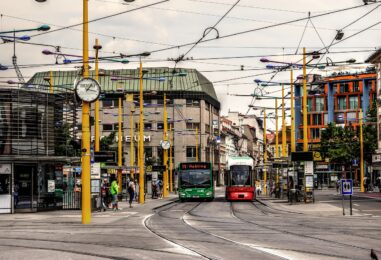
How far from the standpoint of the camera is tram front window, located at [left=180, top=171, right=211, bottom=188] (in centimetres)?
5453

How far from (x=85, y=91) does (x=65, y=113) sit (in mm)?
12585

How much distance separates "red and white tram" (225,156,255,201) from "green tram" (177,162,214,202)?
149 centimetres

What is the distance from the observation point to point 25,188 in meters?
35.2

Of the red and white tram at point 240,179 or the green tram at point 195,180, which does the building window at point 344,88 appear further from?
the green tram at point 195,180

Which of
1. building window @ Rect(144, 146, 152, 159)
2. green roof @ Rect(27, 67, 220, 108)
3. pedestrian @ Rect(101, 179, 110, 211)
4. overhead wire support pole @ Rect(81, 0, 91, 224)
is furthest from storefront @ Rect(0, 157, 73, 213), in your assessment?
building window @ Rect(144, 146, 152, 159)

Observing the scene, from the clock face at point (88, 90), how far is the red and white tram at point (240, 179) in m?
27.8

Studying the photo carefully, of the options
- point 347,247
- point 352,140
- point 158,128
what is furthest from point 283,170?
point 158,128

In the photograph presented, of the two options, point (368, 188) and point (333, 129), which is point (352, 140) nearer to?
point (333, 129)

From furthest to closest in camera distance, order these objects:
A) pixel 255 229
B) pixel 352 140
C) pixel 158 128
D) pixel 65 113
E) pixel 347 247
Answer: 1. pixel 158 128
2. pixel 352 140
3. pixel 65 113
4. pixel 255 229
5. pixel 347 247

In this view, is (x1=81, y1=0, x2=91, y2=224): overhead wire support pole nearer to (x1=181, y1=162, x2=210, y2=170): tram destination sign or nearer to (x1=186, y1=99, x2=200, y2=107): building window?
(x1=181, y1=162, x2=210, y2=170): tram destination sign

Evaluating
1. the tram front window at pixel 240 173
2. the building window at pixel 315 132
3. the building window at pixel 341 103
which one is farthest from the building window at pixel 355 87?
the tram front window at pixel 240 173

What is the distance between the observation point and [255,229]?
2341 cm

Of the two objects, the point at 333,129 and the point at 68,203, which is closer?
the point at 68,203

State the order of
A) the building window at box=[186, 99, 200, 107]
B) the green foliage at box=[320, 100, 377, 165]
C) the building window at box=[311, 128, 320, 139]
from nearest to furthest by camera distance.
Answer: the green foliage at box=[320, 100, 377, 165] → the building window at box=[186, 99, 200, 107] → the building window at box=[311, 128, 320, 139]
